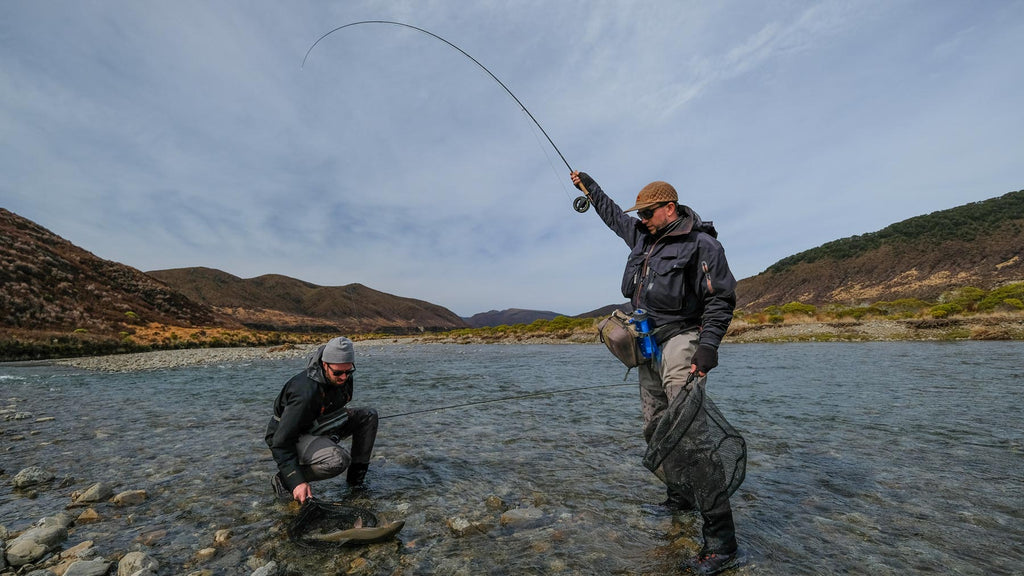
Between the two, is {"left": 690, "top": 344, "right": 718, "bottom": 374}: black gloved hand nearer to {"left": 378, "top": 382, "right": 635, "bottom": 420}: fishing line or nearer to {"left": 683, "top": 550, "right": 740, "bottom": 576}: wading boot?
{"left": 683, "top": 550, "right": 740, "bottom": 576}: wading boot

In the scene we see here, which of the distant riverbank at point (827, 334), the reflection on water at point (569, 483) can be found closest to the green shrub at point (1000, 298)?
the distant riverbank at point (827, 334)

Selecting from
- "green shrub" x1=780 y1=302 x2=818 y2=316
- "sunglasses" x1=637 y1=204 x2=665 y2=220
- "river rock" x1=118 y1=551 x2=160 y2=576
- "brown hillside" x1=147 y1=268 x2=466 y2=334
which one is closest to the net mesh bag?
"sunglasses" x1=637 y1=204 x2=665 y2=220

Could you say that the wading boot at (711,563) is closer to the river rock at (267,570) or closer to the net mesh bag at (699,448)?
the net mesh bag at (699,448)

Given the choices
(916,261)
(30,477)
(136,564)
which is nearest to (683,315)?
(136,564)

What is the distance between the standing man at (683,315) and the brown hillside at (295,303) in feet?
356

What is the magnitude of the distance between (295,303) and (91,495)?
165602 millimetres

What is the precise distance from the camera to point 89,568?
2850 mm

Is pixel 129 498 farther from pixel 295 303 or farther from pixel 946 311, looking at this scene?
pixel 295 303

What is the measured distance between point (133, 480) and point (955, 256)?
288ft

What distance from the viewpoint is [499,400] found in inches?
399

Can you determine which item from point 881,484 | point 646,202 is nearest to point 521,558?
point 646,202

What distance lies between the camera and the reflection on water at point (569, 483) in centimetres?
318

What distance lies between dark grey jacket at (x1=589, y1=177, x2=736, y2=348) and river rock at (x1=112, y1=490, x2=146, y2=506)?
530 centimetres

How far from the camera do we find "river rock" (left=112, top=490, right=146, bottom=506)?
420 centimetres
